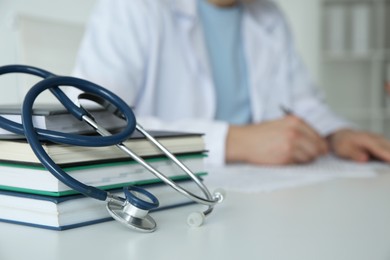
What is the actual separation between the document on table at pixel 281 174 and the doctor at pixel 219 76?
0.05 m

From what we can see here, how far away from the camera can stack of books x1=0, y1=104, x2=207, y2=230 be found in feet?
1.39

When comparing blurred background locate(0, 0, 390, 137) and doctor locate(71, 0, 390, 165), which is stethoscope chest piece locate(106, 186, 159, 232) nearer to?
doctor locate(71, 0, 390, 165)

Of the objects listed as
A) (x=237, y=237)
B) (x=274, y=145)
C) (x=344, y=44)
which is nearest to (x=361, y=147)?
(x=274, y=145)

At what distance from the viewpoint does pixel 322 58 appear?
3.08 metres

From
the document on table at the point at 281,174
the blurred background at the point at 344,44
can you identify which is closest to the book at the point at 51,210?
the document on table at the point at 281,174

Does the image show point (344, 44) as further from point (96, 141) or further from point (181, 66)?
point (96, 141)

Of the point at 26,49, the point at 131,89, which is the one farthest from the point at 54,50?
the point at 131,89

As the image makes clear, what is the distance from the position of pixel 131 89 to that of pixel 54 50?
0.38 metres

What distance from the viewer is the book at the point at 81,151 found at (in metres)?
0.42

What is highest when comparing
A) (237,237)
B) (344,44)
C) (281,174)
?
(237,237)

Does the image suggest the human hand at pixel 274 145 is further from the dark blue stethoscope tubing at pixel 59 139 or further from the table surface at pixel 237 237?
the dark blue stethoscope tubing at pixel 59 139

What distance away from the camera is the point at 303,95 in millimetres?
1610

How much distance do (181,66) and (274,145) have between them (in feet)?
1.42

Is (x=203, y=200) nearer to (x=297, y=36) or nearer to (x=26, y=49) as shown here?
(x=26, y=49)
